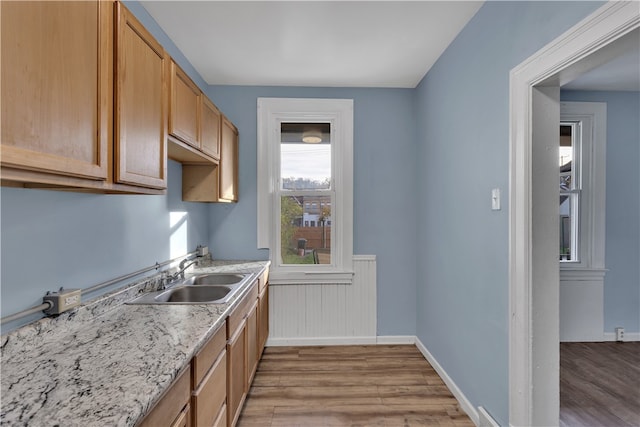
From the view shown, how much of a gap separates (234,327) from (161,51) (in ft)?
5.07

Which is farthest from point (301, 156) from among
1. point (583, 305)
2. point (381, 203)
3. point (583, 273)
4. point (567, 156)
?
point (583, 305)

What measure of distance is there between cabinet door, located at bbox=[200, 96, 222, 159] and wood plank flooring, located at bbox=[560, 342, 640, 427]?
304cm

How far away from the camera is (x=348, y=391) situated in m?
2.24

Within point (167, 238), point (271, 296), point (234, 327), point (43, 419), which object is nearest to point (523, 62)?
point (234, 327)

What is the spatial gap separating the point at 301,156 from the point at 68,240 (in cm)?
216

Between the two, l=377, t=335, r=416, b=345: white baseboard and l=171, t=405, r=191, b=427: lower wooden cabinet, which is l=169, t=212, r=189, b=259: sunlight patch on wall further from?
l=377, t=335, r=416, b=345: white baseboard

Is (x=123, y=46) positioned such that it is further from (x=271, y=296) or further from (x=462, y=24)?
(x=271, y=296)

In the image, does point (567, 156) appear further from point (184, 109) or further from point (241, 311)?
point (184, 109)

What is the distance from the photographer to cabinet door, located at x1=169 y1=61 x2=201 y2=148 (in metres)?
1.53

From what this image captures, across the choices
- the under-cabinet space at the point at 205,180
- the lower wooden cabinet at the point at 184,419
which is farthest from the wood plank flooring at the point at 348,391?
the under-cabinet space at the point at 205,180

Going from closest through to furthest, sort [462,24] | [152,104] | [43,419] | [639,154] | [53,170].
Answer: [43,419] → [53,170] → [152,104] → [462,24] → [639,154]

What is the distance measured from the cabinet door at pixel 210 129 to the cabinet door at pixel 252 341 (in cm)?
125

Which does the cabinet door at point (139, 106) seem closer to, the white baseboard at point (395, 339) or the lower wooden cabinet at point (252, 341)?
the lower wooden cabinet at point (252, 341)

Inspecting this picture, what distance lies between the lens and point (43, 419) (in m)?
0.69
